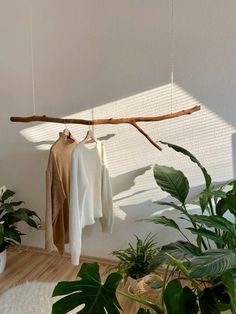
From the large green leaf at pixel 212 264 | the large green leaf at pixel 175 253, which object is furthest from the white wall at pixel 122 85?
the large green leaf at pixel 212 264

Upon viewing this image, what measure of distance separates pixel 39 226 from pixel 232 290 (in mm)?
1899

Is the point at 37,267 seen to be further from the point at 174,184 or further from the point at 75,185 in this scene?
the point at 174,184

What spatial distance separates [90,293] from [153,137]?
1.29 metres

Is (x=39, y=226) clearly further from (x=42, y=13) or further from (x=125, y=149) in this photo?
(x=42, y=13)

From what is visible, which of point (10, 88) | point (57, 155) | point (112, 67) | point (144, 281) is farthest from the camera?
point (10, 88)

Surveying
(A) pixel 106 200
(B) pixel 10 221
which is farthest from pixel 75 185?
(B) pixel 10 221

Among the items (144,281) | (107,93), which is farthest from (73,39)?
(144,281)

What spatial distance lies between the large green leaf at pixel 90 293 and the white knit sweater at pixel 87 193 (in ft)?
2.49

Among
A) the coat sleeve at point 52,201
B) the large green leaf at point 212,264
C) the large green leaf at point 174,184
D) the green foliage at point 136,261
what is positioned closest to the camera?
the large green leaf at point 212,264

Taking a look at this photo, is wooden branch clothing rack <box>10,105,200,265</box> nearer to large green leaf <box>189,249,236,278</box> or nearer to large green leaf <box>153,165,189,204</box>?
large green leaf <box>153,165,189,204</box>

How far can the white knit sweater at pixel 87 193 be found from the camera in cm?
181

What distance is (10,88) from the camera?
238 cm

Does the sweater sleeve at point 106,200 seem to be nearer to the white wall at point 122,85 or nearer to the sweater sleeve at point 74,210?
the white wall at point 122,85

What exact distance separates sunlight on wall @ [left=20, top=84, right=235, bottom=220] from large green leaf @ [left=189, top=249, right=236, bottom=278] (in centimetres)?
114
